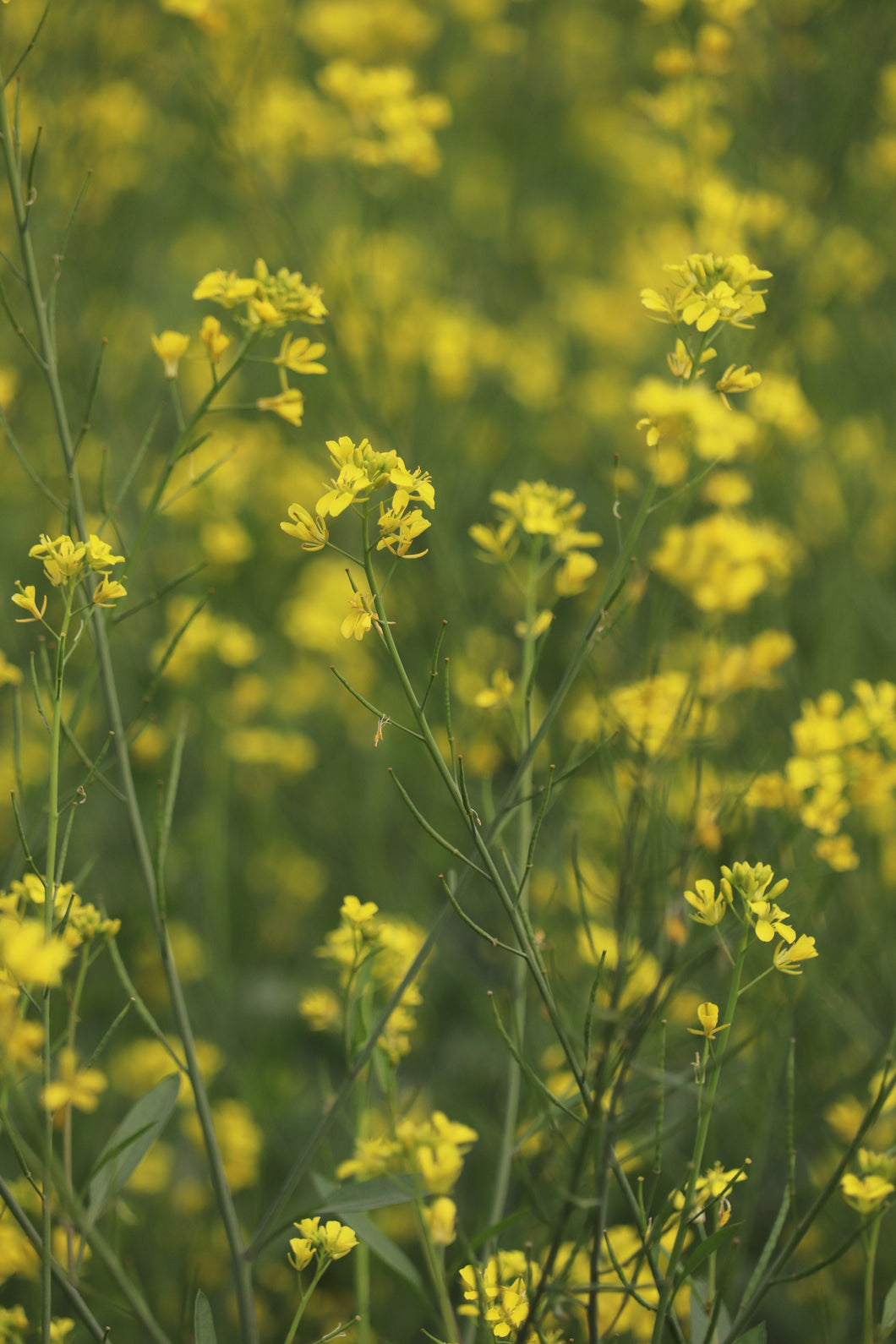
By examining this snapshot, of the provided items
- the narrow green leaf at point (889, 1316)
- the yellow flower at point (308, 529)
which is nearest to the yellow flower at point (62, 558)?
the yellow flower at point (308, 529)

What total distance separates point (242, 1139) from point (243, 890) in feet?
3.36

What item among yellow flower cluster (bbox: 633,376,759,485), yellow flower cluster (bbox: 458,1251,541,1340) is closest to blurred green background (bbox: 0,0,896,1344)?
yellow flower cluster (bbox: 458,1251,541,1340)

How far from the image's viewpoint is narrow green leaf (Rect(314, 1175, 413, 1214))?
1.09 metres

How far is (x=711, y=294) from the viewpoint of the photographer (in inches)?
42.4

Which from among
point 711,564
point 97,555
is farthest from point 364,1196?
point 711,564

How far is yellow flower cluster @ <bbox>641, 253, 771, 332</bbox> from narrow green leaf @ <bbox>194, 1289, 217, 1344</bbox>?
1.11 metres

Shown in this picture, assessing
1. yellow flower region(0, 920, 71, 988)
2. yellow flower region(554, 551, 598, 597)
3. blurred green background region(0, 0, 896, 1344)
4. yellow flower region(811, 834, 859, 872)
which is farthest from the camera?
blurred green background region(0, 0, 896, 1344)

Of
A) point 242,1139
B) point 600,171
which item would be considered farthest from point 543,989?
point 600,171

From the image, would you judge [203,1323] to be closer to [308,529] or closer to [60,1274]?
[60,1274]

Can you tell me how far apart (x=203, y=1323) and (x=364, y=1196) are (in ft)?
0.65

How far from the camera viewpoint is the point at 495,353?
3348 mm

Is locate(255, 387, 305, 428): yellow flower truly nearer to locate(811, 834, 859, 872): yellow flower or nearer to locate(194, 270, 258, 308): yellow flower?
locate(194, 270, 258, 308): yellow flower

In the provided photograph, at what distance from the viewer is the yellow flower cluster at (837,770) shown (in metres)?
1.52

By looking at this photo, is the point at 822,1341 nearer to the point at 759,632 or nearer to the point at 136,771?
the point at 759,632
